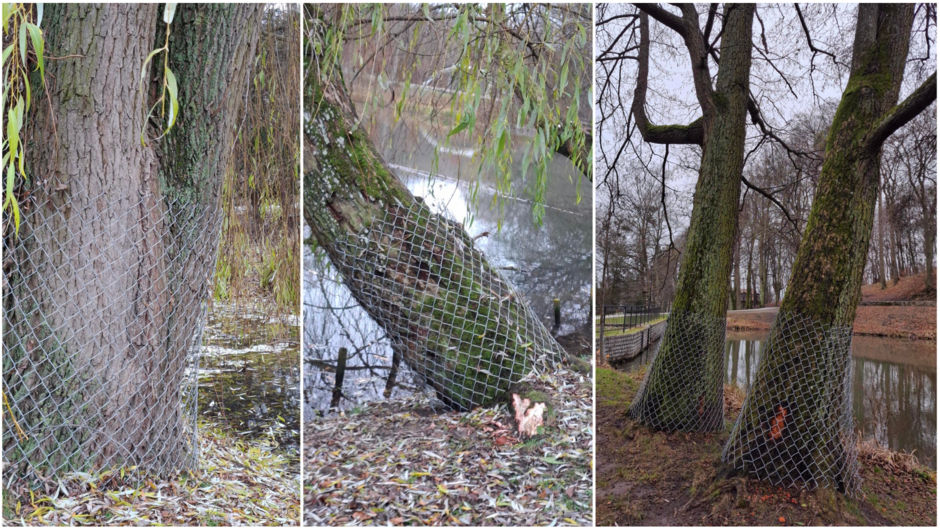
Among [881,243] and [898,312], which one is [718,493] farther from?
[881,243]

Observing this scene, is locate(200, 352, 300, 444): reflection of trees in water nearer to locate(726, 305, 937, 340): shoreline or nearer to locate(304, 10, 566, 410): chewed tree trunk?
locate(304, 10, 566, 410): chewed tree trunk

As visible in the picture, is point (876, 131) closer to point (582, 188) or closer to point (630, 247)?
point (630, 247)

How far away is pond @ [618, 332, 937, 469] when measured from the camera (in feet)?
6.22

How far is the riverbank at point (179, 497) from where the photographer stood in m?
1.44

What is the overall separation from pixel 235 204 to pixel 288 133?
0.44m

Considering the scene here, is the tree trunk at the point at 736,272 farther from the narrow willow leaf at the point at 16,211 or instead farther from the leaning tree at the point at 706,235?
the narrow willow leaf at the point at 16,211

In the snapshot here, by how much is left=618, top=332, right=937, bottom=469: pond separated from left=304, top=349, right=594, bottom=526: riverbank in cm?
104

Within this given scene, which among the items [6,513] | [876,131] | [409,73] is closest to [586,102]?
[409,73]

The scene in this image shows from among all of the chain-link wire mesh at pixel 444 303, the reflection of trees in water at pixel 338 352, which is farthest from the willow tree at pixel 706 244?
the reflection of trees in water at pixel 338 352

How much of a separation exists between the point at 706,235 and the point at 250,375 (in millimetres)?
2511

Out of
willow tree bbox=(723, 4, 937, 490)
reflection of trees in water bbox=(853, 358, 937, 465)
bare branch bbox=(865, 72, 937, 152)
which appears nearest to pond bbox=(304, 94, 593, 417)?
willow tree bbox=(723, 4, 937, 490)

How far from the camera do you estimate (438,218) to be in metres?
1.58

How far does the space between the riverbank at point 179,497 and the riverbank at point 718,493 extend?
1202mm

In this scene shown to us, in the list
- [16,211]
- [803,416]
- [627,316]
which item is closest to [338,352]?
[16,211]
